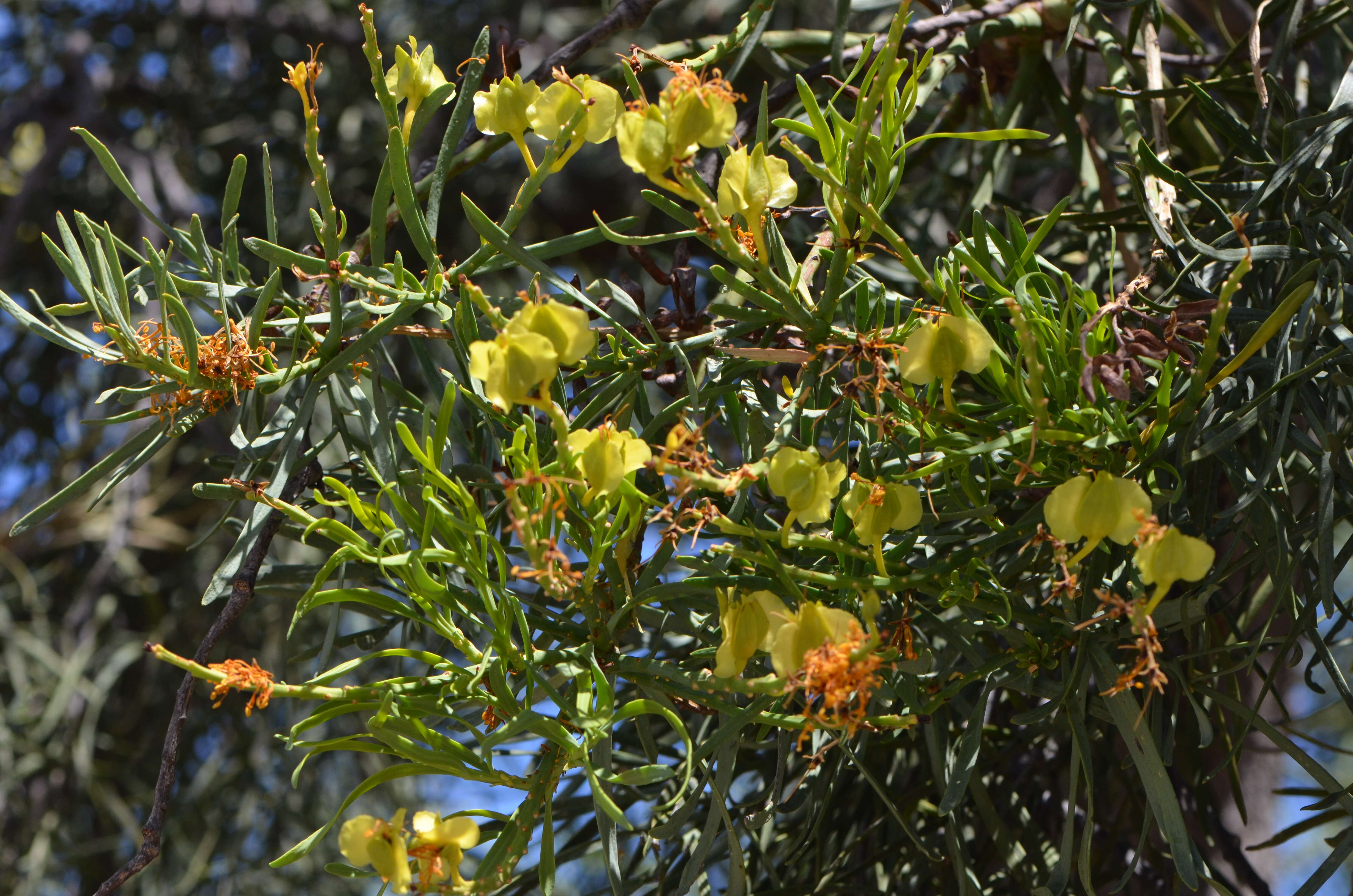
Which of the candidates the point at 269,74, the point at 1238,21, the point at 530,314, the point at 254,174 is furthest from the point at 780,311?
the point at 269,74

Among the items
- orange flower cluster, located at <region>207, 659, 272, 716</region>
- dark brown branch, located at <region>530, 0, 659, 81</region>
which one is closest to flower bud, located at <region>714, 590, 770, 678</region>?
orange flower cluster, located at <region>207, 659, 272, 716</region>

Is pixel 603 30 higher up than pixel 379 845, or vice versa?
pixel 603 30

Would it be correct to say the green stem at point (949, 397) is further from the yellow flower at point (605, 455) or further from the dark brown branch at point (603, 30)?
the dark brown branch at point (603, 30)

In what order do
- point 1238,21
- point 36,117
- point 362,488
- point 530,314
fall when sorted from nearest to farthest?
point 530,314 → point 362,488 → point 1238,21 → point 36,117

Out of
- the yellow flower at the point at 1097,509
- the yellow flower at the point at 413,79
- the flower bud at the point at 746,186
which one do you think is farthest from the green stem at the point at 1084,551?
the yellow flower at the point at 413,79

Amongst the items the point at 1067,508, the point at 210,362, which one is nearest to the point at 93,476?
the point at 210,362

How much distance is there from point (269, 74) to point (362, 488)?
0.72 metres

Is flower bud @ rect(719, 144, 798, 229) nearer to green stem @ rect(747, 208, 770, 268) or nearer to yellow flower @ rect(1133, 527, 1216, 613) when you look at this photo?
green stem @ rect(747, 208, 770, 268)

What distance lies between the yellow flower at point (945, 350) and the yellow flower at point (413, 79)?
6.2 inches

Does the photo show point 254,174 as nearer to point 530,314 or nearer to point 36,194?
point 36,194

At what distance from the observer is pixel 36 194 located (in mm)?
885

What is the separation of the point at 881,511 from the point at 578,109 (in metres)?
0.13

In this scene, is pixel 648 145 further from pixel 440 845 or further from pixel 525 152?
pixel 440 845

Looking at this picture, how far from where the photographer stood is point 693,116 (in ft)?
0.77
